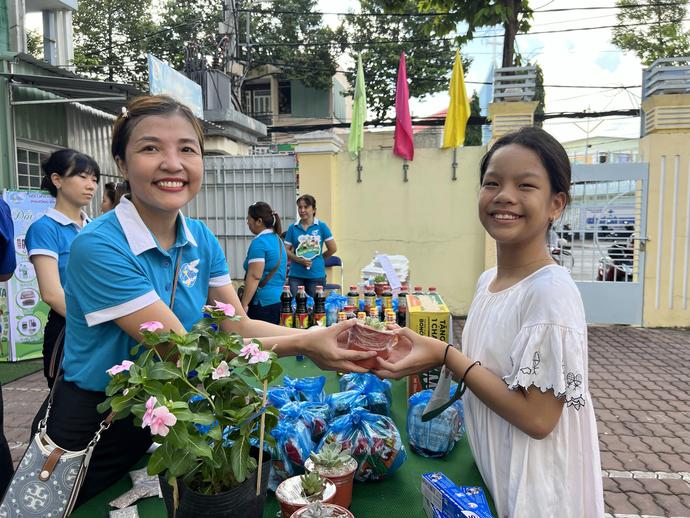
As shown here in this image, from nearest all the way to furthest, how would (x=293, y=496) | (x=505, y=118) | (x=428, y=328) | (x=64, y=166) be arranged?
1. (x=293, y=496)
2. (x=428, y=328)
3. (x=64, y=166)
4. (x=505, y=118)

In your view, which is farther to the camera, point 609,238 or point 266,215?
point 609,238

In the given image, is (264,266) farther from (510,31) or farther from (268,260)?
(510,31)

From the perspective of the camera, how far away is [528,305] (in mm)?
1172

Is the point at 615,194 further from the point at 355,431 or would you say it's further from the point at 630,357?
the point at 355,431

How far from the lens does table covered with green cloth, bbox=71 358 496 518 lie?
4.38 ft

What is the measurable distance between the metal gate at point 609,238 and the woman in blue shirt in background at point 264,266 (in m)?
4.56

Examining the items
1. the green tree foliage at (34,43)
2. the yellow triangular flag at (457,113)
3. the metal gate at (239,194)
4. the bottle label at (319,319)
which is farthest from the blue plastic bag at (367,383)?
the green tree foliage at (34,43)

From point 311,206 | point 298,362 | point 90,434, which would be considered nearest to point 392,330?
point 90,434

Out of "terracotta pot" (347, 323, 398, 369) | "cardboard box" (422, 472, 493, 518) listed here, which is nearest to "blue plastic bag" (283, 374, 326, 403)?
"terracotta pot" (347, 323, 398, 369)

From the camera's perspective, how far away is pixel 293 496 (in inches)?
47.6

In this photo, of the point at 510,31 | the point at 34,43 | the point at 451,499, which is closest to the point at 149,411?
the point at 451,499

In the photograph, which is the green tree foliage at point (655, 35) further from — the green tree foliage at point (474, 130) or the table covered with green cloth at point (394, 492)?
the table covered with green cloth at point (394, 492)

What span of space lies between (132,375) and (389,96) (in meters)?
19.1

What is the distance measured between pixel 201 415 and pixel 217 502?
0.63 ft
